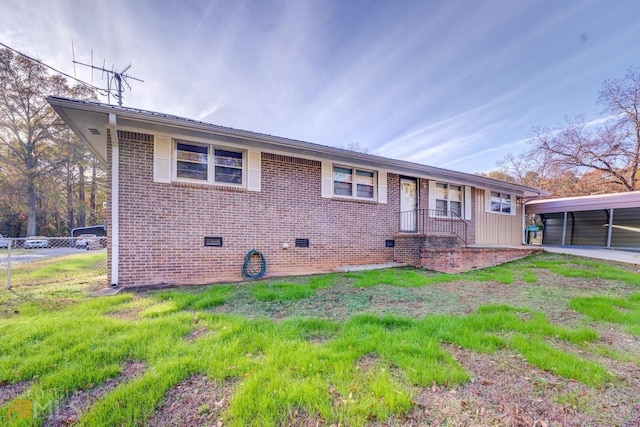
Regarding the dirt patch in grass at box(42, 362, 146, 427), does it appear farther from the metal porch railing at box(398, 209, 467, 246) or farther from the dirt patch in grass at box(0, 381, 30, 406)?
the metal porch railing at box(398, 209, 467, 246)

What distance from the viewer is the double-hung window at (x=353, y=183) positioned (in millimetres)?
8242

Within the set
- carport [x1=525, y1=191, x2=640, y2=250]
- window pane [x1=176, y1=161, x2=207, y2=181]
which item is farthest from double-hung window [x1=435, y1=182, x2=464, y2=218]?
window pane [x1=176, y1=161, x2=207, y2=181]

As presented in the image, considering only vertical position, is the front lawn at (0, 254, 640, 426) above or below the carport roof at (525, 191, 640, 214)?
below

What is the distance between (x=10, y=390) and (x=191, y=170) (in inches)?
195

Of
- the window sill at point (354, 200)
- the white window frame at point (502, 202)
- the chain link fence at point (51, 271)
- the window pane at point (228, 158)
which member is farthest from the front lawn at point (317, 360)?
the white window frame at point (502, 202)

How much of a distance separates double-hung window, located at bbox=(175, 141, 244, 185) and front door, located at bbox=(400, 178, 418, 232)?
221 inches

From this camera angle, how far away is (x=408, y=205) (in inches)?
376

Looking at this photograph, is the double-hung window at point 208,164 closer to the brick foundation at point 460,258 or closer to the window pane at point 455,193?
the brick foundation at point 460,258

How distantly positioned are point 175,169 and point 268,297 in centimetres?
380

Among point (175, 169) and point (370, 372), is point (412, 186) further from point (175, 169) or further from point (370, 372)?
point (370, 372)

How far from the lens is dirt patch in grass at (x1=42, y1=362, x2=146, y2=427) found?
1.75m

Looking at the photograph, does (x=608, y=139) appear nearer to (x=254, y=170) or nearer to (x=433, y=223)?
(x=433, y=223)

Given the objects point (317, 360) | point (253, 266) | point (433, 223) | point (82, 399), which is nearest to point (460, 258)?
point (433, 223)

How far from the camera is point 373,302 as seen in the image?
4516mm
